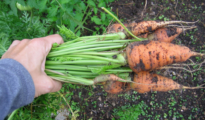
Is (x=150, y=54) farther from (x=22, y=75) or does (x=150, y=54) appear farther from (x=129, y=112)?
(x=22, y=75)

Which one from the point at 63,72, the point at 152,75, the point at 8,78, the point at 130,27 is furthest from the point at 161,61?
the point at 8,78

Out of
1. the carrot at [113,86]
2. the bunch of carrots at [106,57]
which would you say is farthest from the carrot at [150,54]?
Result: the carrot at [113,86]

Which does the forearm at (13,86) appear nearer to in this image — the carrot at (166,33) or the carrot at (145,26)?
the carrot at (145,26)

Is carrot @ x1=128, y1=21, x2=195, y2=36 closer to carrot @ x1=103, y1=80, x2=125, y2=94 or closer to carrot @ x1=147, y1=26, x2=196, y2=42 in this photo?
carrot @ x1=147, y1=26, x2=196, y2=42

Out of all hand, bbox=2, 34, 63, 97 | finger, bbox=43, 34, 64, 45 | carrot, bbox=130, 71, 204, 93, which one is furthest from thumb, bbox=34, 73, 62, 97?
carrot, bbox=130, 71, 204, 93

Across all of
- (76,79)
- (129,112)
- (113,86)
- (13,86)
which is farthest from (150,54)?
(13,86)
